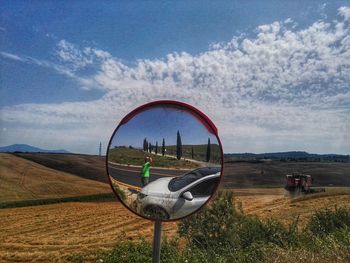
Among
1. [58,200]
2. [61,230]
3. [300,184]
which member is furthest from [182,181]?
[300,184]

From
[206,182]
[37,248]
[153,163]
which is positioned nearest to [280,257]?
[206,182]

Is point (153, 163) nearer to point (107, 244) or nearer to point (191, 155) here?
point (191, 155)

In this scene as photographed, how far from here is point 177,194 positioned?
2012 mm

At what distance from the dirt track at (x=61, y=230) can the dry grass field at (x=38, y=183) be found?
564cm

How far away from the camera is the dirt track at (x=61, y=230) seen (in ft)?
36.1

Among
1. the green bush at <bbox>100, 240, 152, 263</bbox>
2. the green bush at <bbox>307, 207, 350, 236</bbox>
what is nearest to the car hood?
the green bush at <bbox>100, 240, 152, 263</bbox>

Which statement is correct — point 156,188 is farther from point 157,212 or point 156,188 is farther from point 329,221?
point 329,221

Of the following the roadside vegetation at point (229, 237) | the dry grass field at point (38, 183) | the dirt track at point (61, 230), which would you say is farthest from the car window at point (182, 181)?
the dry grass field at point (38, 183)

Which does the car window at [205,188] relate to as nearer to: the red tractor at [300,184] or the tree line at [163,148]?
the tree line at [163,148]

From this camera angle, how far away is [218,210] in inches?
275

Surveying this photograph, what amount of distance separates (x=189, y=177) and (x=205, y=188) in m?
0.12

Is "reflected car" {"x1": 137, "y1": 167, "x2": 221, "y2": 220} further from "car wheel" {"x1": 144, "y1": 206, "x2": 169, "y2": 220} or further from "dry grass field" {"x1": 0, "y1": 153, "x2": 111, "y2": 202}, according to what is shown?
"dry grass field" {"x1": 0, "y1": 153, "x2": 111, "y2": 202}

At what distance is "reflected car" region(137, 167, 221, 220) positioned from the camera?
1.98 meters

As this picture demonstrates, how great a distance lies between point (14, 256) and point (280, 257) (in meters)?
9.82
